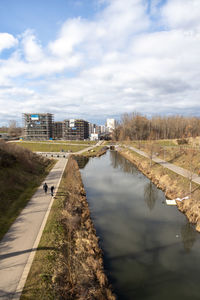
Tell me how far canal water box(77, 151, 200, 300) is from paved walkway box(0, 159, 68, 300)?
5.37 meters

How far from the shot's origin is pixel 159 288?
11.3m

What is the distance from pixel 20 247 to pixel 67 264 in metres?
3.45

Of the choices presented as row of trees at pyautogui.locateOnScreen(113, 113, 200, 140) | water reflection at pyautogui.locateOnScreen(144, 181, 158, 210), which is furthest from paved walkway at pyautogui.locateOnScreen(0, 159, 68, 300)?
row of trees at pyautogui.locateOnScreen(113, 113, 200, 140)

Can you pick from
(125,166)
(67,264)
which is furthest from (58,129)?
(67,264)

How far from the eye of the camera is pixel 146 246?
1505 centimetres

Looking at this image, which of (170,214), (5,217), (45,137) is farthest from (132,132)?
(5,217)

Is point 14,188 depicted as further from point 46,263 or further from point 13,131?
point 13,131

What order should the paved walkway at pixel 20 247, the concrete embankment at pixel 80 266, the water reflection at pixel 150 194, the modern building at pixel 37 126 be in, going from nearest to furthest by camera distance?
the paved walkway at pixel 20 247
the concrete embankment at pixel 80 266
the water reflection at pixel 150 194
the modern building at pixel 37 126

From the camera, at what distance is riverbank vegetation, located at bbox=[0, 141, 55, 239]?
55.6 feet

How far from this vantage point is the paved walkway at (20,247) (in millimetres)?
9148

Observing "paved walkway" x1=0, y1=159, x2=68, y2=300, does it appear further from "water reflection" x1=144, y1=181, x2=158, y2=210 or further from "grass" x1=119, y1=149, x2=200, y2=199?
"grass" x1=119, y1=149, x2=200, y2=199

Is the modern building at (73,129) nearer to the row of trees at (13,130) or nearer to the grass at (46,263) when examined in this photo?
the row of trees at (13,130)

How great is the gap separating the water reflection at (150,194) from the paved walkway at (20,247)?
13.0m

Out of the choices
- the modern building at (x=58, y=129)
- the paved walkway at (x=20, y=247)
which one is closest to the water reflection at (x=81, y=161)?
the paved walkway at (x=20, y=247)
